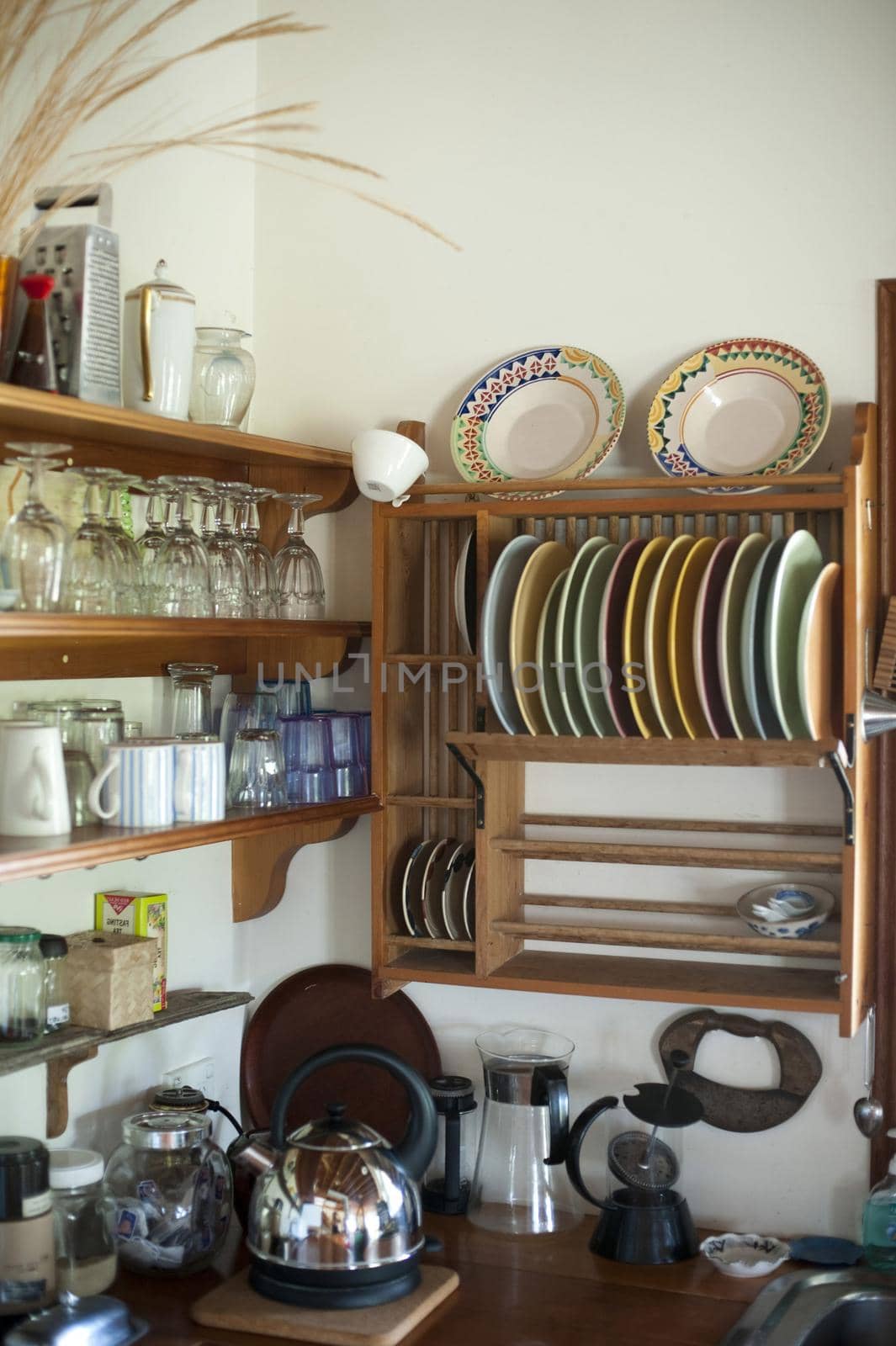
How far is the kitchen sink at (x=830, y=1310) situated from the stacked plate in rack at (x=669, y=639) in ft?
2.20

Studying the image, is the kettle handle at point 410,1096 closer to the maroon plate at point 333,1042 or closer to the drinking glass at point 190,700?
the maroon plate at point 333,1042

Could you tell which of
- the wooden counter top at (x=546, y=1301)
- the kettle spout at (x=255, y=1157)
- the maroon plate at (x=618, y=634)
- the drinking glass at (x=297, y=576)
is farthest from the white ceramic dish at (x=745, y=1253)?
the drinking glass at (x=297, y=576)

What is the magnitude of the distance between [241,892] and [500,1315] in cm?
76

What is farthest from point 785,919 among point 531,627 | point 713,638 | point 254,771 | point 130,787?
point 130,787

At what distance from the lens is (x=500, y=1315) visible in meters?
1.59

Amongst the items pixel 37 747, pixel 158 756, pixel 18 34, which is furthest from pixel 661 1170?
pixel 18 34

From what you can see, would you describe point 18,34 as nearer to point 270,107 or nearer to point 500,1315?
point 270,107

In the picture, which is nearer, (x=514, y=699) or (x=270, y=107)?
(x=514, y=699)

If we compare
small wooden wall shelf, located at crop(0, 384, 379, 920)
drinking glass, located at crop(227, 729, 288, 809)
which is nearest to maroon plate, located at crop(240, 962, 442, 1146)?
small wooden wall shelf, located at crop(0, 384, 379, 920)

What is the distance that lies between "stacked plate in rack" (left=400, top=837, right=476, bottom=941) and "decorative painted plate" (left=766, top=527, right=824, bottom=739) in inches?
19.8

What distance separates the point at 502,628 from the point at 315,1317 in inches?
33.8

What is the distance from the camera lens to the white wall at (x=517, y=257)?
1800 mm

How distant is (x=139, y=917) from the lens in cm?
181

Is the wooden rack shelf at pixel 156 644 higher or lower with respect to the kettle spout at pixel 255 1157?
higher
